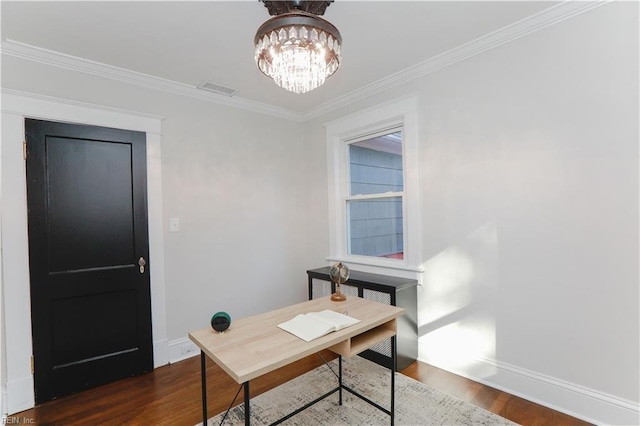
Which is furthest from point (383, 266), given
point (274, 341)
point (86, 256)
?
point (86, 256)

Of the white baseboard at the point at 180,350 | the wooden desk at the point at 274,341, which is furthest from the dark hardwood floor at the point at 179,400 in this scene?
the wooden desk at the point at 274,341

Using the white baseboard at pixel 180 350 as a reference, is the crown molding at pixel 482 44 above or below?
above

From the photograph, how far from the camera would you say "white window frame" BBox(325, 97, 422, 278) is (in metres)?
2.79

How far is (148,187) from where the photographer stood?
280cm

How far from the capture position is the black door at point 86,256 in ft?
7.64

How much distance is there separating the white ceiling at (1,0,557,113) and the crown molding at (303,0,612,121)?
47mm

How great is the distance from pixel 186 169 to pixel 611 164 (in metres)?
3.27

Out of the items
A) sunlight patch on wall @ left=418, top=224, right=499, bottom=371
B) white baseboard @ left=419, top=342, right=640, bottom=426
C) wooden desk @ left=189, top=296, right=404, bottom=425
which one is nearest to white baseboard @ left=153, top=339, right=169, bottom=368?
wooden desk @ left=189, top=296, right=404, bottom=425

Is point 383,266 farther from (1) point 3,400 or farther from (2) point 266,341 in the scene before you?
(1) point 3,400

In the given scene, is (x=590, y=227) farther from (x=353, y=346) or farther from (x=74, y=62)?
(x=74, y=62)

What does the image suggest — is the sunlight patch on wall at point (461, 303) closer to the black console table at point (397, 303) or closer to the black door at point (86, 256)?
the black console table at point (397, 303)

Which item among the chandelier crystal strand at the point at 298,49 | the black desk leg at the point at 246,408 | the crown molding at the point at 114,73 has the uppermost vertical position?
the crown molding at the point at 114,73

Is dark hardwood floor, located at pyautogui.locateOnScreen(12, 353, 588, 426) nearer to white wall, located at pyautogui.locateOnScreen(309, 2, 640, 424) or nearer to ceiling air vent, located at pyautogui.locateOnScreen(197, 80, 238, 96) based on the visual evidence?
white wall, located at pyautogui.locateOnScreen(309, 2, 640, 424)

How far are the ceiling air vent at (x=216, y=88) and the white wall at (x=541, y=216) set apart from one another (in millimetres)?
1835
